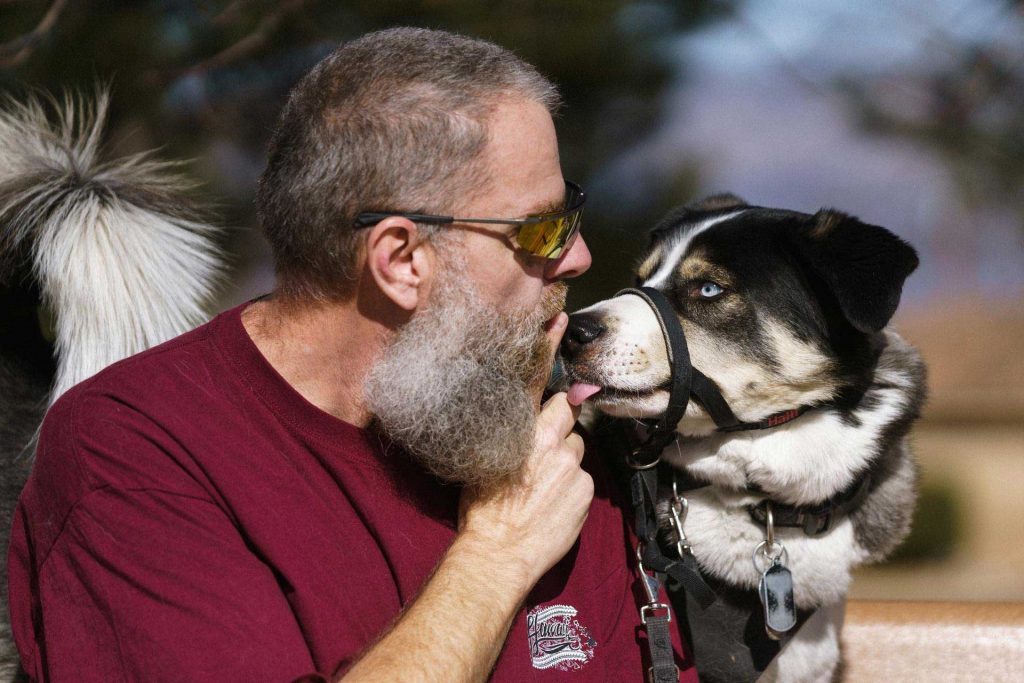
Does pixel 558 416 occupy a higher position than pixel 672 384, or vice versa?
pixel 558 416

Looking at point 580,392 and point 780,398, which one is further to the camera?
point 780,398

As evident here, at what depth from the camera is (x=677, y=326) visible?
2164mm

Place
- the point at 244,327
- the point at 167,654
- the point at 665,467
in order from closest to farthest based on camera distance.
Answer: the point at 167,654
the point at 244,327
the point at 665,467

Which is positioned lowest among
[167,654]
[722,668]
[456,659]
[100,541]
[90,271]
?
[722,668]

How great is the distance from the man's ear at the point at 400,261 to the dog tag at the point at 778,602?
94 cm

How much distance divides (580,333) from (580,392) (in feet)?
0.44

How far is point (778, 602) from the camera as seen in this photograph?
208 centimetres

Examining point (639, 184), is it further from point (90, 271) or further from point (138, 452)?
point (138, 452)

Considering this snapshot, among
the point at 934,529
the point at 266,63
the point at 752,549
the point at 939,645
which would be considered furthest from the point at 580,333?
the point at 934,529

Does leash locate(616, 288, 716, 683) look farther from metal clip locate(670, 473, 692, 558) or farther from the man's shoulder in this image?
the man's shoulder

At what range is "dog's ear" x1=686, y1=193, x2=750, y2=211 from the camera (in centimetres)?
276

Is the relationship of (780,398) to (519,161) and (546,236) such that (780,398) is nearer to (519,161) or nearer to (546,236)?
(546,236)

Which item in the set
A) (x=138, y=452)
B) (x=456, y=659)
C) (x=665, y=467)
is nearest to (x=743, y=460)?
(x=665, y=467)

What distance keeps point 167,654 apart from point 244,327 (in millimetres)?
591
